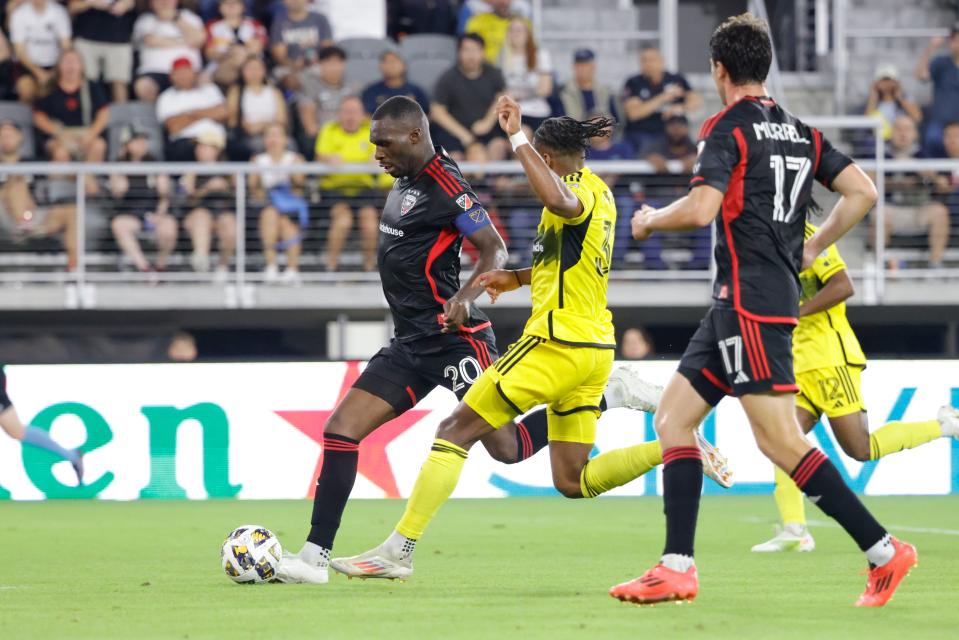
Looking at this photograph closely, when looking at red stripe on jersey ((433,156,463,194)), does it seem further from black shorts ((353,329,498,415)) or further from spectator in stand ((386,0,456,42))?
spectator in stand ((386,0,456,42))

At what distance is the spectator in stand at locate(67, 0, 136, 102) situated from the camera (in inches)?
679

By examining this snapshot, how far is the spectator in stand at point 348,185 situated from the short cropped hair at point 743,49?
376 inches

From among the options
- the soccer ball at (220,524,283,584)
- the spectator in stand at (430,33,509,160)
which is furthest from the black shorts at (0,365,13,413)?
the soccer ball at (220,524,283,584)

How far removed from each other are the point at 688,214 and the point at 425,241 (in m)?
1.99

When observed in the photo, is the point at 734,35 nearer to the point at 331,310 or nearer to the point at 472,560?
the point at 472,560

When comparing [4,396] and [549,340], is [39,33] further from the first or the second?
[549,340]

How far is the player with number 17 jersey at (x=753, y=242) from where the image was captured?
629 centimetres

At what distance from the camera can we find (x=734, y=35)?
6348mm

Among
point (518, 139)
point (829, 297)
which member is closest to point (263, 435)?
point (829, 297)

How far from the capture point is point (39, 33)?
17.4 meters

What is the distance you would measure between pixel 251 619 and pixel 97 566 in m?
2.67

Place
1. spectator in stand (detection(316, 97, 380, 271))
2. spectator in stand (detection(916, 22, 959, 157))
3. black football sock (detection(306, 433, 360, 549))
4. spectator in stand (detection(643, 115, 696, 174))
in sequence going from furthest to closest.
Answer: spectator in stand (detection(916, 22, 959, 157)), spectator in stand (detection(643, 115, 696, 174)), spectator in stand (detection(316, 97, 380, 271)), black football sock (detection(306, 433, 360, 549))

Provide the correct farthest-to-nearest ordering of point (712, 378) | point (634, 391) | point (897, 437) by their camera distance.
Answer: point (634, 391)
point (897, 437)
point (712, 378)

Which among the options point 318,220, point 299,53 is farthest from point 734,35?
point 299,53
